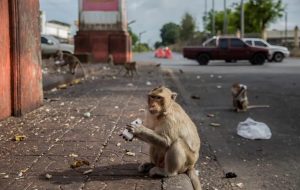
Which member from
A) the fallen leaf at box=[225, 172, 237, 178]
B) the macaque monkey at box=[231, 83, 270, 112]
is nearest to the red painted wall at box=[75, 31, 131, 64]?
the macaque monkey at box=[231, 83, 270, 112]

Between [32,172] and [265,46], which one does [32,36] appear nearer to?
[32,172]

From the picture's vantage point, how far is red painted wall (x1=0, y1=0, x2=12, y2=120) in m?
8.42

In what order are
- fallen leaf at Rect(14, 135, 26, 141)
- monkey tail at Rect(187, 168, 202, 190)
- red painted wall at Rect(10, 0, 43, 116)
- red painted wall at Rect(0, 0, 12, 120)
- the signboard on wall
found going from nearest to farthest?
monkey tail at Rect(187, 168, 202, 190)
fallen leaf at Rect(14, 135, 26, 141)
red painted wall at Rect(0, 0, 12, 120)
red painted wall at Rect(10, 0, 43, 116)
the signboard on wall

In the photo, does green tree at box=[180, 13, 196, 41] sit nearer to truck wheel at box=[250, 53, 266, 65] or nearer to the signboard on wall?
truck wheel at box=[250, 53, 266, 65]

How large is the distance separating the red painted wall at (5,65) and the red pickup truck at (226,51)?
27330 millimetres

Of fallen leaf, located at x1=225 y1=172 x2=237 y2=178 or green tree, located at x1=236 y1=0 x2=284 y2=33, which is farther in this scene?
green tree, located at x1=236 y1=0 x2=284 y2=33

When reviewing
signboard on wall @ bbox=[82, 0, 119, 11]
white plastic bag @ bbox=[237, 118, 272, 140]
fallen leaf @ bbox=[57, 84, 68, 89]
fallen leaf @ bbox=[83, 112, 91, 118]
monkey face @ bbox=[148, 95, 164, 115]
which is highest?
signboard on wall @ bbox=[82, 0, 119, 11]

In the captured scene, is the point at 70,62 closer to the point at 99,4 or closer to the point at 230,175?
the point at 99,4

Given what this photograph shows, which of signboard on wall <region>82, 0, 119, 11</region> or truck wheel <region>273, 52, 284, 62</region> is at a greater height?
signboard on wall <region>82, 0, 119, 11</region>

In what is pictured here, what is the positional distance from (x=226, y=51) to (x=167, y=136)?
3151 cm

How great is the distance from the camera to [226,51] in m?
35.9

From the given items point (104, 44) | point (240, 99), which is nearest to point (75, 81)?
point (240, 99)

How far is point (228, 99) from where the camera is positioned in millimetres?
14320

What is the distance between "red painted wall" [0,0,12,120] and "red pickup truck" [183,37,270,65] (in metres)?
27.3
